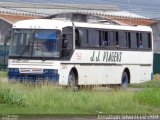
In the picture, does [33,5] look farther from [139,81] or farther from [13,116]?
[13,116]

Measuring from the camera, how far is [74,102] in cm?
2023

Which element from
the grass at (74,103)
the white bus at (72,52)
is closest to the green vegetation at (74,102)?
the grass at (74,103)

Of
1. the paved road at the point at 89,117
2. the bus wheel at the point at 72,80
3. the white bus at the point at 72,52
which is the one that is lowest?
the paved road at the point at 89,117

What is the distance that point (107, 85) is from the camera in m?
32.7

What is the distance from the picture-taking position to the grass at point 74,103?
18.7 m

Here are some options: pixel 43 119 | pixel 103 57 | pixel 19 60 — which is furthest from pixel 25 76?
pixel 43 119

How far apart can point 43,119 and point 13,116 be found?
0.99 m

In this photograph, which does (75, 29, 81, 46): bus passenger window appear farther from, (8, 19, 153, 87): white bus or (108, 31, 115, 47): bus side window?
(108, 31, 115, 47): bus side window

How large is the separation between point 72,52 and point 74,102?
891cm

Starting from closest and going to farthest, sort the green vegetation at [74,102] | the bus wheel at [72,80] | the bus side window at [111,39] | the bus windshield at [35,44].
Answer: the green vegetation at [74,102], the bus windshield at [35,44], the bus wheel at [72,80], the bus side window at [111,39]

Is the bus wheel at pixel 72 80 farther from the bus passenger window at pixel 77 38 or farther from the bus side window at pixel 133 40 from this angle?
the bus side window at pixel 133 40

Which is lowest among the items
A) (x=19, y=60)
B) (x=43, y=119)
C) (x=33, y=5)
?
(x=43, y=119)

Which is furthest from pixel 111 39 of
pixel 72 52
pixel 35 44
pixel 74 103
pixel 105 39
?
pixel 74 103

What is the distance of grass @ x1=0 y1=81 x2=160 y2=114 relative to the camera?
18.7 metres
